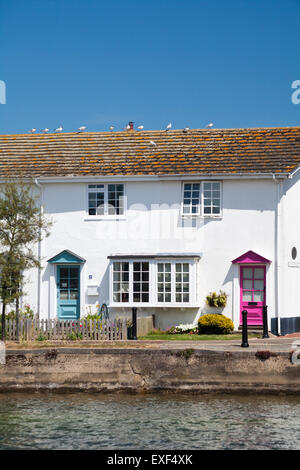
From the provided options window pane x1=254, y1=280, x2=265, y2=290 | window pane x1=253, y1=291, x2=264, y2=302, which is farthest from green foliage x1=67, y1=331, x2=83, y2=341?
window pane x1=254, y1=280, x2=265, y2=290

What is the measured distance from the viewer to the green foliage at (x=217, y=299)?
84.4ft

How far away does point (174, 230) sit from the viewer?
26547mm

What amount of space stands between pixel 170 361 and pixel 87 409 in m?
3.09

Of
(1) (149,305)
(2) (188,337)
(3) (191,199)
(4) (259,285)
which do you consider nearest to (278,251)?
(4) (259,285)

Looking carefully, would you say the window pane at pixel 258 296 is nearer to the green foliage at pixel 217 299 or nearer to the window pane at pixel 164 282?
the green foliage at pixel 217 299

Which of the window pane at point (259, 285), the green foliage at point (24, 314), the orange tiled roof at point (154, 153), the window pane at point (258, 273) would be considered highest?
the orange tiled roof at point (154, 153)

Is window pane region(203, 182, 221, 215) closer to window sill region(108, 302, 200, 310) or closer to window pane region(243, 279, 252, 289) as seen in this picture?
window pane region(243, 279, 252, 289)

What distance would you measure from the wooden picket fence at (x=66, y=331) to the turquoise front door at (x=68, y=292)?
3.97 metres

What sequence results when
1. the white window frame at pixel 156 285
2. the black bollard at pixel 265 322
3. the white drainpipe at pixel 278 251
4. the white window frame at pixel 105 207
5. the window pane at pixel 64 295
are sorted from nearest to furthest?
the black bollard at pixel 265 322
the white drainpipe at pixel 278 251
the white window frame at pixel 156 285
the white window frame at pixel 105 207
the window pane at pixel 64 295

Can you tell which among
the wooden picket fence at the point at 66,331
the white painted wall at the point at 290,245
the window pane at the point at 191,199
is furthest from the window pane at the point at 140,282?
the white painted wall at the point at 290,245

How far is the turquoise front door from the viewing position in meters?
27.0

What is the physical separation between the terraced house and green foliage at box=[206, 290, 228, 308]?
28cm

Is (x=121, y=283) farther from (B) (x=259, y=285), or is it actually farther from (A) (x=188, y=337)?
(B) (x=259, y=285)
